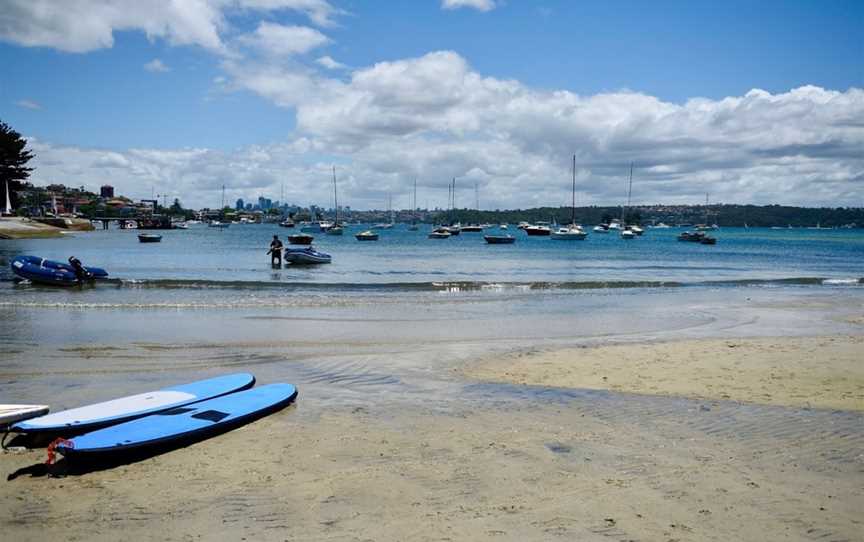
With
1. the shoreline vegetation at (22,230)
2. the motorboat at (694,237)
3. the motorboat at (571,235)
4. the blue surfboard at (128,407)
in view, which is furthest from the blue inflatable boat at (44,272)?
→ the motorboat at (694,237)

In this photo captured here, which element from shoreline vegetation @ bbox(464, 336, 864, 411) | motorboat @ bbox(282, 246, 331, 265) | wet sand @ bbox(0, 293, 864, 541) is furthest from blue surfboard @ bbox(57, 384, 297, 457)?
motorboat @ bbox(282, 246, 331, 265)

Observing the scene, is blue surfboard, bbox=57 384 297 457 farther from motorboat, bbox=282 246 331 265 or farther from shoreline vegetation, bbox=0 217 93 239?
shoreline vegetation, bbox=0 217 93 239

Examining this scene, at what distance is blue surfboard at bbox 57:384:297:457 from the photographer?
665cm

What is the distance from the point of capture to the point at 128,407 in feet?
26.6

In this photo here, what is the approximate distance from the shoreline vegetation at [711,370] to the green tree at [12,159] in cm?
10099

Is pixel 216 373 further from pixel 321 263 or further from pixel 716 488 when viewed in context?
pixel 321 263

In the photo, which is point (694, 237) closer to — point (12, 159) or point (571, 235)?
point (571, 235)

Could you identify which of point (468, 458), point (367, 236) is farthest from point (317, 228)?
point (468, 458)

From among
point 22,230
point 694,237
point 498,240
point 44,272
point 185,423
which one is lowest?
point 185,423

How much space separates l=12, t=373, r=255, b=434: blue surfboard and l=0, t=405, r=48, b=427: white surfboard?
0.64 feet

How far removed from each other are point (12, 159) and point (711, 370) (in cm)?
10528

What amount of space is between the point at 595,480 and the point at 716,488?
111cm

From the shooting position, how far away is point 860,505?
18.1 ft

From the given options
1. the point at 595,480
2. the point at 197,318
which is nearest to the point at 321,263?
the point at 197,318
